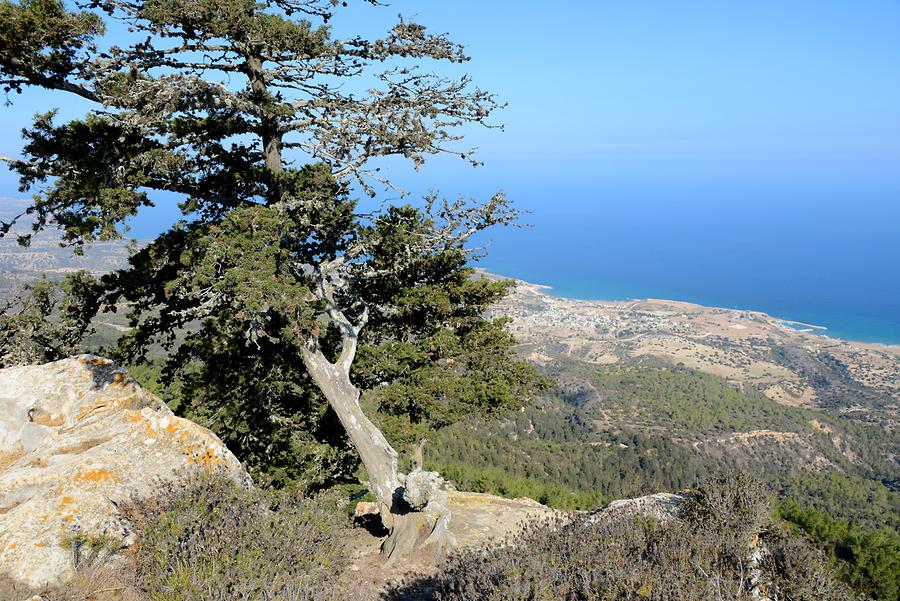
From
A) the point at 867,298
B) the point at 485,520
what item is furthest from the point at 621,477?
the point at 867,298

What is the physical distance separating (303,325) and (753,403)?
91.4 meters

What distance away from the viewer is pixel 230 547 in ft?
13.4

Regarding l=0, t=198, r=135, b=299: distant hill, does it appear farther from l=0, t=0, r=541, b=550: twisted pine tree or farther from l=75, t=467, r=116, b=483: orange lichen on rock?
l=75, t=467, r=116, b=483: orange lichen on rock

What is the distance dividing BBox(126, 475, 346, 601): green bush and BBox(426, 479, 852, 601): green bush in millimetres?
1071

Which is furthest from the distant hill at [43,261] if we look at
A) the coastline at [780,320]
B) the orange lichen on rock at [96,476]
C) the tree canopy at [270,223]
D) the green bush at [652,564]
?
the green bush at [652,564]

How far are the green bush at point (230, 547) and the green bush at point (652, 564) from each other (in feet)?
3.51

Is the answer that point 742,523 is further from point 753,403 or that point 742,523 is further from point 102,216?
point 753,403

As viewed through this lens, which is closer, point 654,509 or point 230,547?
point 230,547

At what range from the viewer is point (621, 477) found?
162 feet

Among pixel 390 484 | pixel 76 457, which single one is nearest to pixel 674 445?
pixel 390 484

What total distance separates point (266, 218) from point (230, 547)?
14.9ft

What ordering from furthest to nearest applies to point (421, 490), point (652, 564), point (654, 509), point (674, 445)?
point (674, 445) < point (421, 490) < point (654, 509) < point (652, 564)

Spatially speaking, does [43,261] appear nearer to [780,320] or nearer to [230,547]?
[230,547]

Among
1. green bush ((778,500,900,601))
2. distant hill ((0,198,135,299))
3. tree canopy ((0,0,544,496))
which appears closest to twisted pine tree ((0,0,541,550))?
tree canopy ((0,0,544,496))
